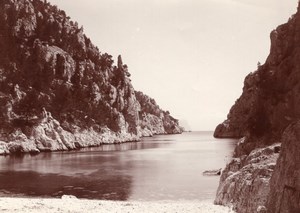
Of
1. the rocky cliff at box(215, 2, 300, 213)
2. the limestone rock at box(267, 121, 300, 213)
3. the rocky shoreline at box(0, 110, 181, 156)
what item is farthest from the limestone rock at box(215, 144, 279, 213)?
the rocky shoreline at box(0, 110, 181, 156)

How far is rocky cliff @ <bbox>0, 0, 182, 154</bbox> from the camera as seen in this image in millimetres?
119144

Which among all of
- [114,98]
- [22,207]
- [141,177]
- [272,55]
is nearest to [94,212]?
[22,207]

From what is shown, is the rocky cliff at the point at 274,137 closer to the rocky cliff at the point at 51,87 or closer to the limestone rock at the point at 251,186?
the limestone rock at the point at 251,186

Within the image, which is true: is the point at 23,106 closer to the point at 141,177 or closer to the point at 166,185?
the point at 141,177

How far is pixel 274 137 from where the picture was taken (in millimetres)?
51938

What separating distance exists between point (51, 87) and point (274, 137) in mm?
112282

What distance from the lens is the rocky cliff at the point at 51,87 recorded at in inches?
4691

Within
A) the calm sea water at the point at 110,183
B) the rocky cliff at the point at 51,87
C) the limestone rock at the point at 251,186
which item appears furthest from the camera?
the rocky cliff at the point at 51,87

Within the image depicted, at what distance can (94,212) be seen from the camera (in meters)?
25.0

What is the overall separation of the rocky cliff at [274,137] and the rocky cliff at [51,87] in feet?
236

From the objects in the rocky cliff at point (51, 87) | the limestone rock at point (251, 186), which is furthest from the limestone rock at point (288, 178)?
the rocky cliff at point (51, 87)

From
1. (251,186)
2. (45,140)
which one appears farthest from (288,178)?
(45,140)

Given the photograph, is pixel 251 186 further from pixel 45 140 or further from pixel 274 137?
pixel 45 140

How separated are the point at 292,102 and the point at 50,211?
137 ft
